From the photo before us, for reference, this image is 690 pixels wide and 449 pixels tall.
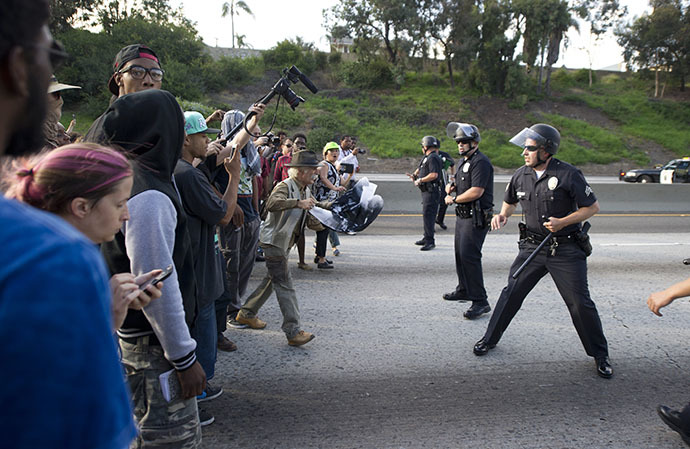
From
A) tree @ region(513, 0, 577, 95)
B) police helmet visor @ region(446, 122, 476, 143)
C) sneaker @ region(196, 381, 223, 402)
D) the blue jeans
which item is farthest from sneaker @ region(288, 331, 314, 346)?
tree @ region(513, 0, 577, 95)

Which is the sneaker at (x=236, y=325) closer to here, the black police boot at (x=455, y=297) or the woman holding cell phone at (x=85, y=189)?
the black police boot at (x=455, y=297)

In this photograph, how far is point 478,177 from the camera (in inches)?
242

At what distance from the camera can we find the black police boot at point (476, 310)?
18.6 ft

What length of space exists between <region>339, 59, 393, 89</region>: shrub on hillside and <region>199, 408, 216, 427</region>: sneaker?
44.3 m

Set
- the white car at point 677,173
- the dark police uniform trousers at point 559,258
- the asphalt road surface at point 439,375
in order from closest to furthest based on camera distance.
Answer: the asphalt road surface at point 439,375
the dark police uniform trousers at point 559,258
the white car at point 677,173

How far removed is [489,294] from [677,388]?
8.84 feet

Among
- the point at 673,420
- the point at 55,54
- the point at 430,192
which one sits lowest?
the point at 673,420

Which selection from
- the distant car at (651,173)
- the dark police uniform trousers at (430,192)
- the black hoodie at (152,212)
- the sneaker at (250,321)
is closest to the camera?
the black hoodie at (152,212)

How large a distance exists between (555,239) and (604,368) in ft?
3.67

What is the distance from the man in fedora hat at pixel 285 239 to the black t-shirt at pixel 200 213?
1665mm

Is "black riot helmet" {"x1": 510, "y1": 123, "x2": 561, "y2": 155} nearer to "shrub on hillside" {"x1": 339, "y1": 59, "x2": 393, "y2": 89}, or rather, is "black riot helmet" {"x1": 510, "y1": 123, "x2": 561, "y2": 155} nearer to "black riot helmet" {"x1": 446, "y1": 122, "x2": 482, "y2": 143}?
"black riot helmet" {"x1": 446, "y1": 122, "x2": 482, "y2": 143}

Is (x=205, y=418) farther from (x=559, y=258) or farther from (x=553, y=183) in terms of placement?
(x=553, y=183)

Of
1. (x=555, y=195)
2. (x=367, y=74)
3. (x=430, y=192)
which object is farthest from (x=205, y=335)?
(x=367, y=74)

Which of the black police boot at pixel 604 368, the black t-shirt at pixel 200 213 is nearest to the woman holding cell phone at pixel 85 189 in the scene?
the black t-shirt at pixel 200 213
